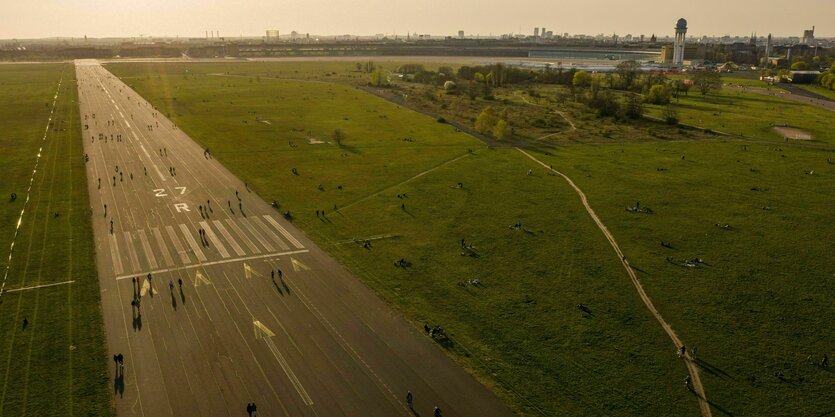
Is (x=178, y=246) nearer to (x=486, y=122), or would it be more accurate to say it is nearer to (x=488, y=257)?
(x=488, y=257)

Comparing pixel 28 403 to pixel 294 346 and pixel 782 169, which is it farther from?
pixel 782 169

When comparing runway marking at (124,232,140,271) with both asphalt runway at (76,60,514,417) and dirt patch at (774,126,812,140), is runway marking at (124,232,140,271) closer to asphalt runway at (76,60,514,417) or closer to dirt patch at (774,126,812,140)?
asphalt runway at (76,60,514,417)

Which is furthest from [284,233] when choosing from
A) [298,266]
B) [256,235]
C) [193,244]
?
[193,244]

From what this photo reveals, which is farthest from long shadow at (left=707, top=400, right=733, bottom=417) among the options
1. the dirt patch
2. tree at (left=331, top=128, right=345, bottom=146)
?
the dirt patch

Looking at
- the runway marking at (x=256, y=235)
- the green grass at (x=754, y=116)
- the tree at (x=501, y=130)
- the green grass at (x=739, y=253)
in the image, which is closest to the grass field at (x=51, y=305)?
the runway marking at (x=256, y=235)

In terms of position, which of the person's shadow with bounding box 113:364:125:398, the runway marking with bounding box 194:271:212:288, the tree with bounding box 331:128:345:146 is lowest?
the person's shadow with bounding box 113:364:125:398

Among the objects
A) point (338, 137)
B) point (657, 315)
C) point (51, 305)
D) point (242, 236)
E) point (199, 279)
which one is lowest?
point (51, 305)
